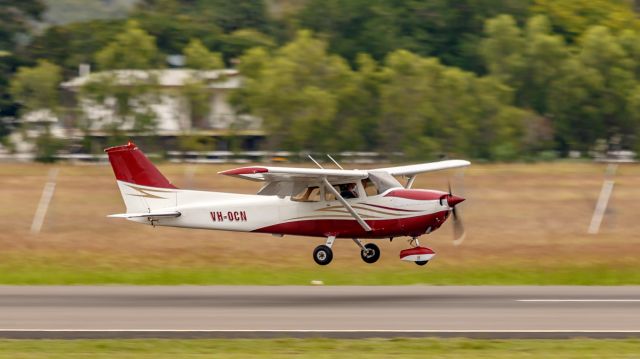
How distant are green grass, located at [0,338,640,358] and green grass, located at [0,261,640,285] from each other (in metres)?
8.13

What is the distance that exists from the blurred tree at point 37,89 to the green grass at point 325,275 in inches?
1371

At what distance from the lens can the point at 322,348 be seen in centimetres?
1670

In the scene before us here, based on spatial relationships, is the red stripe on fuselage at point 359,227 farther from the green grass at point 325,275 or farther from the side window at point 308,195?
the green grass at point 325,275

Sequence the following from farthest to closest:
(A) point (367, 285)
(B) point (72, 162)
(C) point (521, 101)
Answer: (C) point (521, 101), (B) point (72, 162), (A) point (367, 285)

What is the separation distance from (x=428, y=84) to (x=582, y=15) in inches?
1091

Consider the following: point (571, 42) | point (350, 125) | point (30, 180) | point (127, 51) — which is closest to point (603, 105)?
point (350, 125)

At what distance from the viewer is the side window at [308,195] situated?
2466 centimetres

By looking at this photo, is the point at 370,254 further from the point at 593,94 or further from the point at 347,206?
the point at 593,94

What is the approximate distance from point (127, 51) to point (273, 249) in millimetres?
35262

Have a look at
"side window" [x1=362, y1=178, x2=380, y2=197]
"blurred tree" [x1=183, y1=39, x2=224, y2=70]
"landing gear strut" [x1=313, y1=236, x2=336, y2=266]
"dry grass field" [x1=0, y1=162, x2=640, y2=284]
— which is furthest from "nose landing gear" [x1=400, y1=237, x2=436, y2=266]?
"blurred tree" [x1=183, y1=39, x2=224, y2=70]

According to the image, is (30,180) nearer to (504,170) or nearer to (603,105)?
(504,170)

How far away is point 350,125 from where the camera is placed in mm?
59750

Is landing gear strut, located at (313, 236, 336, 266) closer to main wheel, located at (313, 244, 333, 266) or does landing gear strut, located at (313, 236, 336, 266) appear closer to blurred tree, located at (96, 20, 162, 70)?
main wheel, located at (313, 244, 333, 266)

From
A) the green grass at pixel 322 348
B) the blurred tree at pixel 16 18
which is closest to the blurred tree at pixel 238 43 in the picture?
the blurred tree at pixel 16 18
